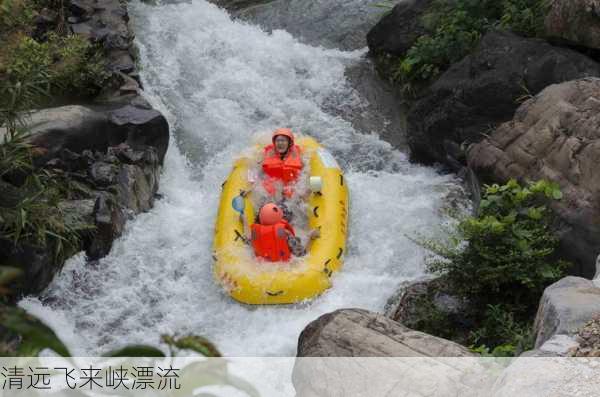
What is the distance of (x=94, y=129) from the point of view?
7.41 metres

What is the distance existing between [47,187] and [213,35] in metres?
5.19

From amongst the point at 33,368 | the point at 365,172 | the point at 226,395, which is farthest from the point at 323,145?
the point at 33,368

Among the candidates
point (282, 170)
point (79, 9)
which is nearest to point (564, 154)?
point (282, 170)

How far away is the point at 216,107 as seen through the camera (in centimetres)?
918

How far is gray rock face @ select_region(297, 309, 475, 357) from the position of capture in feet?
12.6

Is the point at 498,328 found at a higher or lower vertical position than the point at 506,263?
lower

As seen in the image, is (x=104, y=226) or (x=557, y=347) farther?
(x=104, y=226)

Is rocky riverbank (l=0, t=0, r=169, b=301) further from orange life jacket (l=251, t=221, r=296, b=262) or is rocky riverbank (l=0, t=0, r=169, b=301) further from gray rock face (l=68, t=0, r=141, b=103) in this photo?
orange life jacket (l=251, t=221, r=296, b=262)

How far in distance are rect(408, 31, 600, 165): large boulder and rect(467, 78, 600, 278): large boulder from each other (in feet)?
2.13

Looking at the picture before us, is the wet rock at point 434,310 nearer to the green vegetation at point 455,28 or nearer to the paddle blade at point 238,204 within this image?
the paddle blade at point 238,204

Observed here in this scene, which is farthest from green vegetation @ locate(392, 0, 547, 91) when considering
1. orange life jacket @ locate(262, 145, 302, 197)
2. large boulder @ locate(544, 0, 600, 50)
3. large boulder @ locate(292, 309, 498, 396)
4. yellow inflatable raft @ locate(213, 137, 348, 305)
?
large boulder @ locate(292, 309, 498, 396)

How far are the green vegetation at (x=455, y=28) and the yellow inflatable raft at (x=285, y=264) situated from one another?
2451mm

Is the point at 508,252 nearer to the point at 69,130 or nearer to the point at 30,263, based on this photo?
the point at 30,263

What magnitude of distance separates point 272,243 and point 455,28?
4.12 metres
